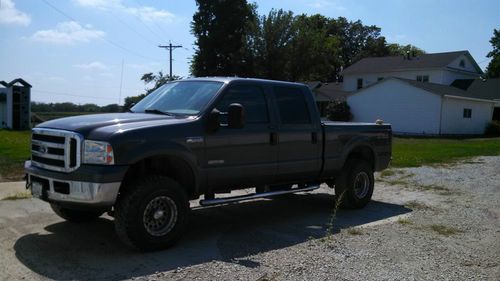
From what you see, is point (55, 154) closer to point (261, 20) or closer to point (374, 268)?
point (374, 268)

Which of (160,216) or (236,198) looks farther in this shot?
(236,198)

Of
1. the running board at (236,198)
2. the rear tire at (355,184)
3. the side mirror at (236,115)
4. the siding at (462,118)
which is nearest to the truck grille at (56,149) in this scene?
the running board at (236,198)

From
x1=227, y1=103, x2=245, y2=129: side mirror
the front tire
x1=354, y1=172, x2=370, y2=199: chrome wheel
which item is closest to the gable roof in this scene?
x1=354, y1=172, x2=370, y2=199: chrome wheel

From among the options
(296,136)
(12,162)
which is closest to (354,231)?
(296,136)

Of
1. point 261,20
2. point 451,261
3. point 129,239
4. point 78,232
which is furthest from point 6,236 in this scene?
point 261,20

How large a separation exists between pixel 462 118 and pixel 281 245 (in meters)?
36.0

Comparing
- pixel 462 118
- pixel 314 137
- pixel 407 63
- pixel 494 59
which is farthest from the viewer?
Result: pixel 494 59

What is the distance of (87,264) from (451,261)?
3982 mm

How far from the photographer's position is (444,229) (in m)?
7.58

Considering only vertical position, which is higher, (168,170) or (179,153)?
(179,153)

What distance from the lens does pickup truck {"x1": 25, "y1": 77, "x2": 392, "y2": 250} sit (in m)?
5.71

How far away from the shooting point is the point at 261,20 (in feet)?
173

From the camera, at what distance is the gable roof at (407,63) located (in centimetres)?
4991

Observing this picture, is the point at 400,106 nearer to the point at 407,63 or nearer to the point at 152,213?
the point at 407,63
